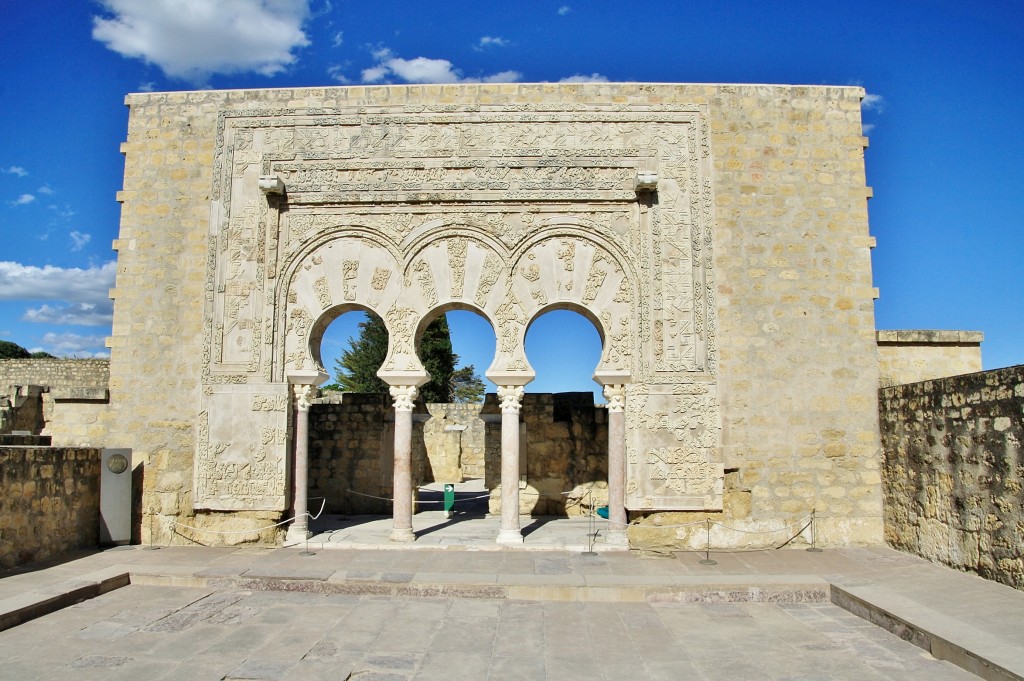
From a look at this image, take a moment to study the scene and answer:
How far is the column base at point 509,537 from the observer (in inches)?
361

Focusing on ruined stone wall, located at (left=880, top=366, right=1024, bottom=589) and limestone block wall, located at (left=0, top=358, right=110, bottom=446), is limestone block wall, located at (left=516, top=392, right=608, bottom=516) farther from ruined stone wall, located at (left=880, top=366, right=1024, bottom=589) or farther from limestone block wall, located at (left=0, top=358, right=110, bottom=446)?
limestone block wall, located at (left=0, top=358, right=110, bottom=446)

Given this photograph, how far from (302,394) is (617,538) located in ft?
14.8

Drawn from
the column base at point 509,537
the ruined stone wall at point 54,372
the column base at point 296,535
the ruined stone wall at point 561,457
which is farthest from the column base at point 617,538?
the ruined stone wall at point 54,372

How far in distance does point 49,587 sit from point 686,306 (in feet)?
25.1

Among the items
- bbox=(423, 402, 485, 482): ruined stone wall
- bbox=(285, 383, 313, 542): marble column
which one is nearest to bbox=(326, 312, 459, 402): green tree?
bbox=(423, 402, 485, 482): ruined stone wall

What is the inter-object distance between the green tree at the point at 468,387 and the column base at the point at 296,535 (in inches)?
1219

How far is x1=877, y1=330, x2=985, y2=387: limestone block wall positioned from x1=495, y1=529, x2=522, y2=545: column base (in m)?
5.22

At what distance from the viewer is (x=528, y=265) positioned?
9.61 metres

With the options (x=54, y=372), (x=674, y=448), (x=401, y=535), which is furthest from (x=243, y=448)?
(x=54, y=372)

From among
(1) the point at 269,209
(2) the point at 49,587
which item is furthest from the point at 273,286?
(2) the point at 49,587

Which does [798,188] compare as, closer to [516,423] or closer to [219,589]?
[516,423]

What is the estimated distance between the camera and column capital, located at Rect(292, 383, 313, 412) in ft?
31.4

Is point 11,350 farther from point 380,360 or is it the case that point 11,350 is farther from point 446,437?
point 446,437

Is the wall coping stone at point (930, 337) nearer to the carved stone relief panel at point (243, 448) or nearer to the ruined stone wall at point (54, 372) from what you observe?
the carved stone relief panel at point (243, 448)
